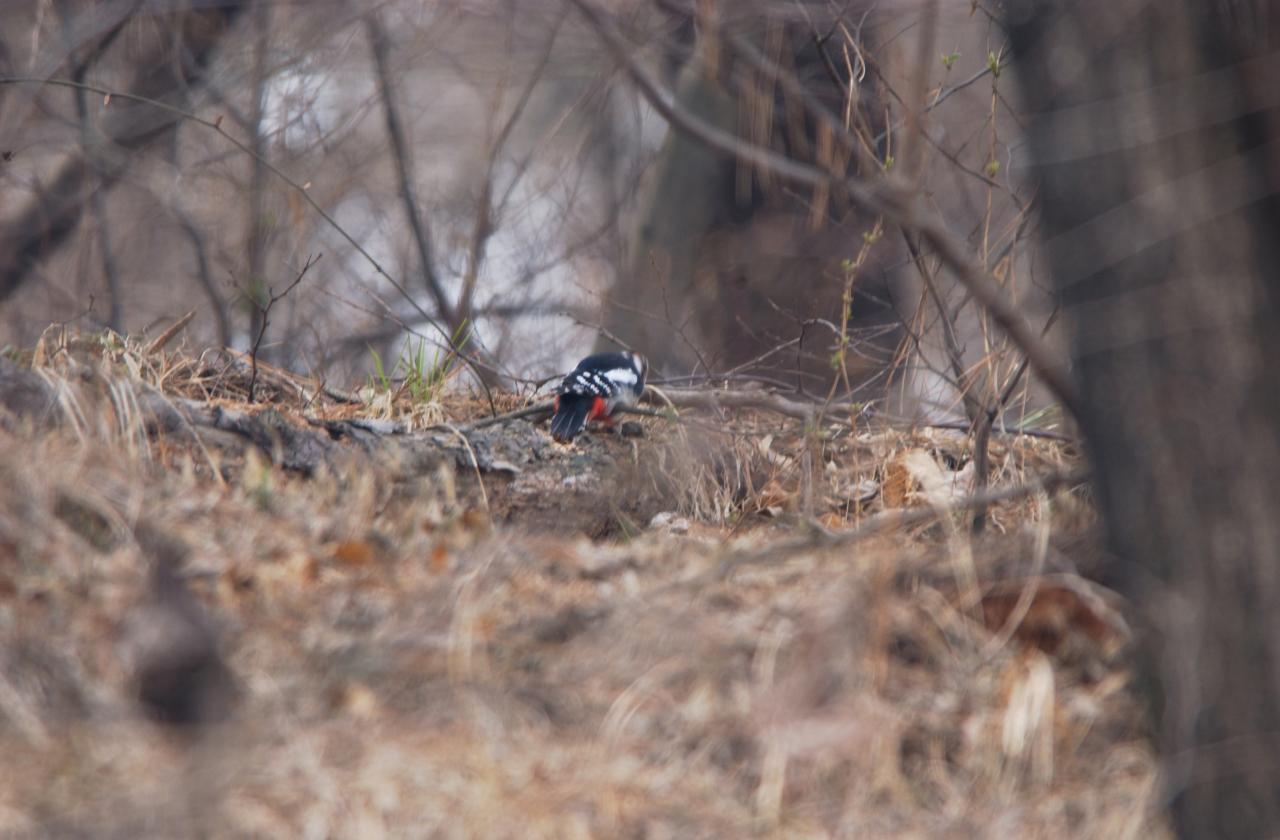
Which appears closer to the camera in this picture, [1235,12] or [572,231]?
[1235,12]

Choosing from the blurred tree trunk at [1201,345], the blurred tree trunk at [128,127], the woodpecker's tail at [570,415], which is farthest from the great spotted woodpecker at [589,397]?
the blurred tree trunk at [128,127]

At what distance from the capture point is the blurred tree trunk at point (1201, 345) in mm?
2574

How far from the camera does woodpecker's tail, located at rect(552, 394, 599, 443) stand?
18.4 feet

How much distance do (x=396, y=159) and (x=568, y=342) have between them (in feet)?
6.61

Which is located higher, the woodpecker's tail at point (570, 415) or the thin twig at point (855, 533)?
the woodpecker's tail at point (570, 415)

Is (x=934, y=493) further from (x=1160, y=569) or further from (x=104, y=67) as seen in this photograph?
(x=104, y=67)

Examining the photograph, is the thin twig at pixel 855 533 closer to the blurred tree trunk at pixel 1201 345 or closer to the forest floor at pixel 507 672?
the forest floor at pixel 507 672

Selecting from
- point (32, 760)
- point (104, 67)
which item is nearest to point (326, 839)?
point (32, 760)

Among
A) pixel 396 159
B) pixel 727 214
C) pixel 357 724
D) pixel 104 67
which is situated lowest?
pixel 357 724

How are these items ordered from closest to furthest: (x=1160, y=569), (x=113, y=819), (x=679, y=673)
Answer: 1. (x=113, y=819)
2. (x=1160, y=569)
3. (x=679, y=673)

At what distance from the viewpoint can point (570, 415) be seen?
5766 mm

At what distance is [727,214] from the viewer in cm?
962

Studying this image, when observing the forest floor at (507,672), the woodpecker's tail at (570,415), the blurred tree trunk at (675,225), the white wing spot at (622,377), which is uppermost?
the blurred tree trunk at (675,225)

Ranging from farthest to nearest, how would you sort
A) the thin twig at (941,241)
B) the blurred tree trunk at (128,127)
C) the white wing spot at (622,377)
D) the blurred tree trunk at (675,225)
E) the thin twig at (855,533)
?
the blurred tree trunk at (675,225), the blurred tree trunk at (128,127), the white wing spot at (622,377), the thin twig at (855,533), the thin twig at (941,241)
